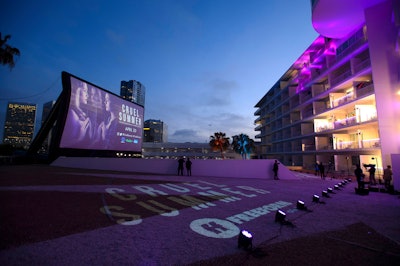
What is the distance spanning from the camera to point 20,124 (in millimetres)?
170375

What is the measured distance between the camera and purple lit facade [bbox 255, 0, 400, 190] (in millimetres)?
19141

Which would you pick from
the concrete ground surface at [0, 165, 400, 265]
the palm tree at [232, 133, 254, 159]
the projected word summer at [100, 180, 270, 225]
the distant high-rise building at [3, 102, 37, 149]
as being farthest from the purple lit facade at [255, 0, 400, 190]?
the distant high-rise building at [3, 102, 37, 149]

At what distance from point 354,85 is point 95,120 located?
35354 millimetres

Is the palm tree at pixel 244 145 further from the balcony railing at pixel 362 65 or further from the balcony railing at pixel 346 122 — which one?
the balcony railing at pixel 362 65

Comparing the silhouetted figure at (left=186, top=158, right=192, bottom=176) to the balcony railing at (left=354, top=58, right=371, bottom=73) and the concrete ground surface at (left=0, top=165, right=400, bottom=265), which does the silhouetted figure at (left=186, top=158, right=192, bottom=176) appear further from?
the balcony railing at (left=354, top=58, right=371, bottom=73)

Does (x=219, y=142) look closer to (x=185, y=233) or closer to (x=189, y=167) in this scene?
(x=189, y=167)

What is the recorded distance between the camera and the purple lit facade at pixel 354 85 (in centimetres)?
1914

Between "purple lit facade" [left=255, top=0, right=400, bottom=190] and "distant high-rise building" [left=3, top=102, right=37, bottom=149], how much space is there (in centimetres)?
21177

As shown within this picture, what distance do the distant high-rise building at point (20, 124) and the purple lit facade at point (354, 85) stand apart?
212 meters

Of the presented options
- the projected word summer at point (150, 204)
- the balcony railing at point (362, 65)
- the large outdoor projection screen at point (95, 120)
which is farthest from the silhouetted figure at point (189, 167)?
the balcony railing at point (362, 65)

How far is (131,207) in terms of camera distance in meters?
6.98

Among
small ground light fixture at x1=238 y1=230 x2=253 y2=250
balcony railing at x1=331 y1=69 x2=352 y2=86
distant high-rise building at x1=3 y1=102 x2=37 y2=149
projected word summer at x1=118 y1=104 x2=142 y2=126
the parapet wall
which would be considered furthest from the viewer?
distant high-rise building at x1=3 y1=102 x2=37 y2=149

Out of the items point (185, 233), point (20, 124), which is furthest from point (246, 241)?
point (20, 124)

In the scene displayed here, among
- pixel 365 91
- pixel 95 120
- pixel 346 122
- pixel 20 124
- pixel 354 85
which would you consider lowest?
pixel 346 122
